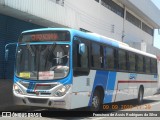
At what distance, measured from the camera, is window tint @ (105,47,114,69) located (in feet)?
50.5

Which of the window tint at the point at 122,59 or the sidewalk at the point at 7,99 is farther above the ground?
the window tint at the point at 122,59

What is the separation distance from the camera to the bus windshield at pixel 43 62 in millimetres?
12359

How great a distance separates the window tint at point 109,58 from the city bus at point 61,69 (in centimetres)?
5

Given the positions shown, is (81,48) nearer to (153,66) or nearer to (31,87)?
(31,87)

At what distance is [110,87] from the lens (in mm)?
15758

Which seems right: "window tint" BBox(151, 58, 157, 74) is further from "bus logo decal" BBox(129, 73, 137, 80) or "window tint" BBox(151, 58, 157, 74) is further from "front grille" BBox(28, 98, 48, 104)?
"front grille" BBox(28, 98, 48, 104)

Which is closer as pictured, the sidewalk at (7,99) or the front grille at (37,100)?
the front grille at (37,100)

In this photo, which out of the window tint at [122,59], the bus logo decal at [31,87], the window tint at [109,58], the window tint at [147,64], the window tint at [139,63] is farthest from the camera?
the window tint at [147,64]

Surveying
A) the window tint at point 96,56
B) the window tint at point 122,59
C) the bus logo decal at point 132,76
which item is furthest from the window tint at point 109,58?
the bus logo decal at point 132,76

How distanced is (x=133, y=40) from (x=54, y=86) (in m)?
30.0

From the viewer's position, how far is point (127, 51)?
18.0m

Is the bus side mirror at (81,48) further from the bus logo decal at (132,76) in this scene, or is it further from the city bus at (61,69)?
the bus logo decal at (132,76)

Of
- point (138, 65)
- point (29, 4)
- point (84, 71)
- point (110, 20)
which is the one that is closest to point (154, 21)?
point (110, 20)

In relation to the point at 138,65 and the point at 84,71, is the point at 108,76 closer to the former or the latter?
the point at 84,71
